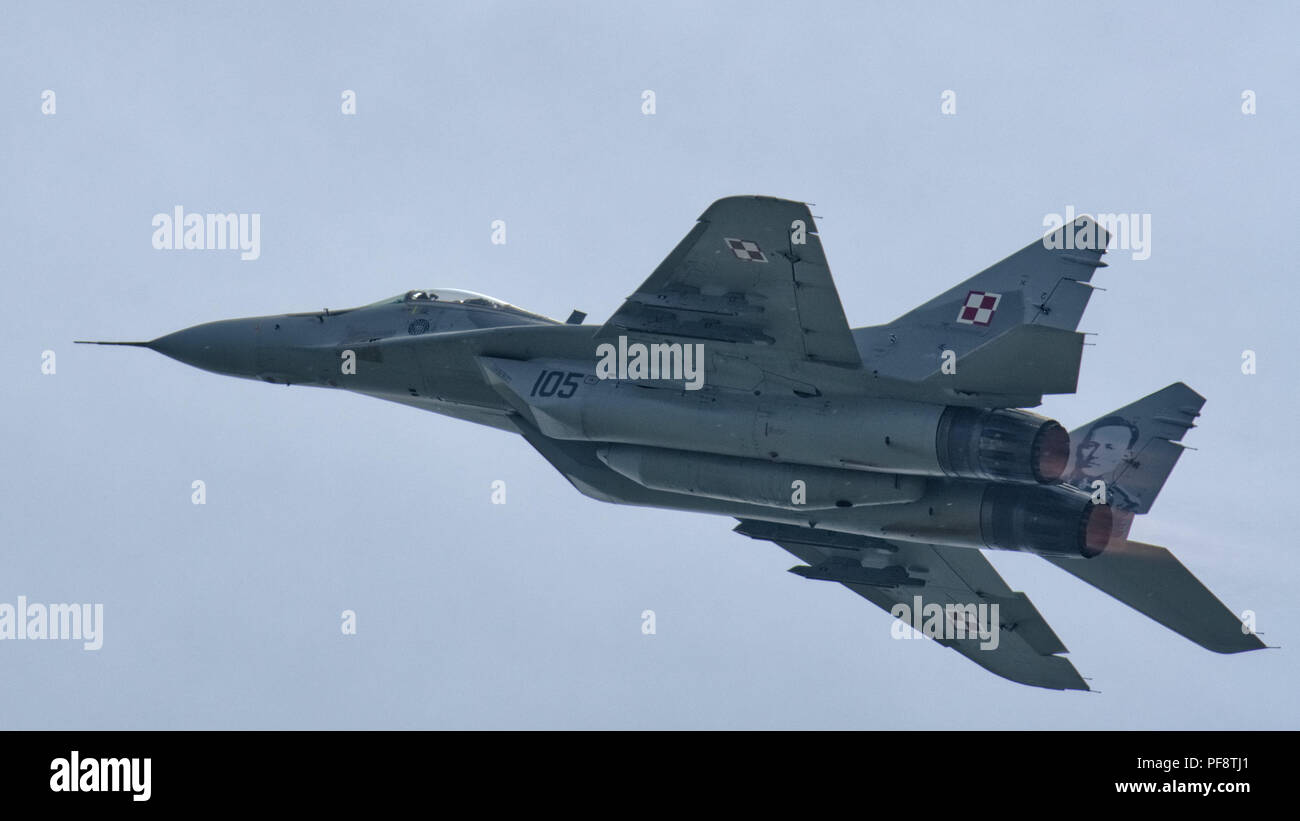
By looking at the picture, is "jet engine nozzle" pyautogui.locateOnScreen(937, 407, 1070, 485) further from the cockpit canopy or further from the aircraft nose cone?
the aircraft nose cone

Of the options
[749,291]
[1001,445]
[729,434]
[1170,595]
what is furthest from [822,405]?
[1170,595]

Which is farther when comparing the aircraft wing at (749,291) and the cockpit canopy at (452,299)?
the cockpit canopy at (452,299)

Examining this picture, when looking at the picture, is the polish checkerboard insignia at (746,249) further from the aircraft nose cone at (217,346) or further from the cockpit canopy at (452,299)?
the aircraft nose cone at (217,346)

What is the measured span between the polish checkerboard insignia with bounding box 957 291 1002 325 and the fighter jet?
0.09ft

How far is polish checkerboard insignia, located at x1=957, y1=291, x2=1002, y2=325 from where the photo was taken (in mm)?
26219

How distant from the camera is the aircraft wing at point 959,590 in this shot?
27859 mm

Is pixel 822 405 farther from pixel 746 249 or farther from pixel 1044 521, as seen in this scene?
pixel 1044 521

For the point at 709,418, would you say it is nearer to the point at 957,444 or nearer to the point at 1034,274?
the point at 957,444

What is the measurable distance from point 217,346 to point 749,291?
9.07m

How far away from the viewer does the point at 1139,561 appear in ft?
83.3

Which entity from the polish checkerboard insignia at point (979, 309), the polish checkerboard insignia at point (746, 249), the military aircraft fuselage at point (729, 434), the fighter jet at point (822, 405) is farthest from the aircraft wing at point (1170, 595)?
the polish checkerboard insignia at point (746, 249)

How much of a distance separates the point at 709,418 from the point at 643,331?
4.70 feet

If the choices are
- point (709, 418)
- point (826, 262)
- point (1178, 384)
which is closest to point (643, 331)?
point (709, 418)

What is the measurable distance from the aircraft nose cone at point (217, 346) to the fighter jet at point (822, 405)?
3 centimetres
